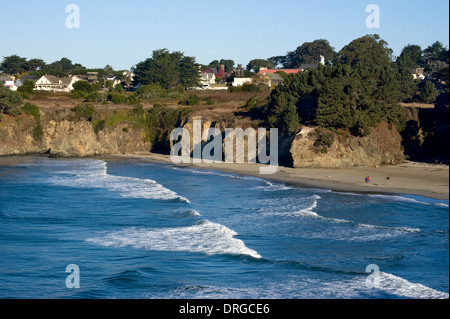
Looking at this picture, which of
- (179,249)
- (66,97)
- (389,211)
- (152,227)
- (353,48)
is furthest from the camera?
(353,48)

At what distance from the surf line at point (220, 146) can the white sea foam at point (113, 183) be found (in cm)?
999

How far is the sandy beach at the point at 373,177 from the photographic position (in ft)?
118

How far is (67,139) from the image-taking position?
61.3 metres

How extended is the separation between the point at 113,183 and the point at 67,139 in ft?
74.0

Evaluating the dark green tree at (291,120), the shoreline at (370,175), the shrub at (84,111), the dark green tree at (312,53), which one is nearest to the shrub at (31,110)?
the shrub at (84,111)

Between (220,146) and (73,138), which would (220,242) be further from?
(73,138)

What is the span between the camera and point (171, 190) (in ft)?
127

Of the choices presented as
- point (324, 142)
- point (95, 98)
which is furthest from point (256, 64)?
point (324, 142)

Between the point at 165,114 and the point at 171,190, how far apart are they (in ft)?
91.4

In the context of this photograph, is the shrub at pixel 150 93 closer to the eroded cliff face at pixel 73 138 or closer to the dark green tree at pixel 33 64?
the eroded cliff face at pixel 73 138

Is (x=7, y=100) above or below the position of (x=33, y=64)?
below
